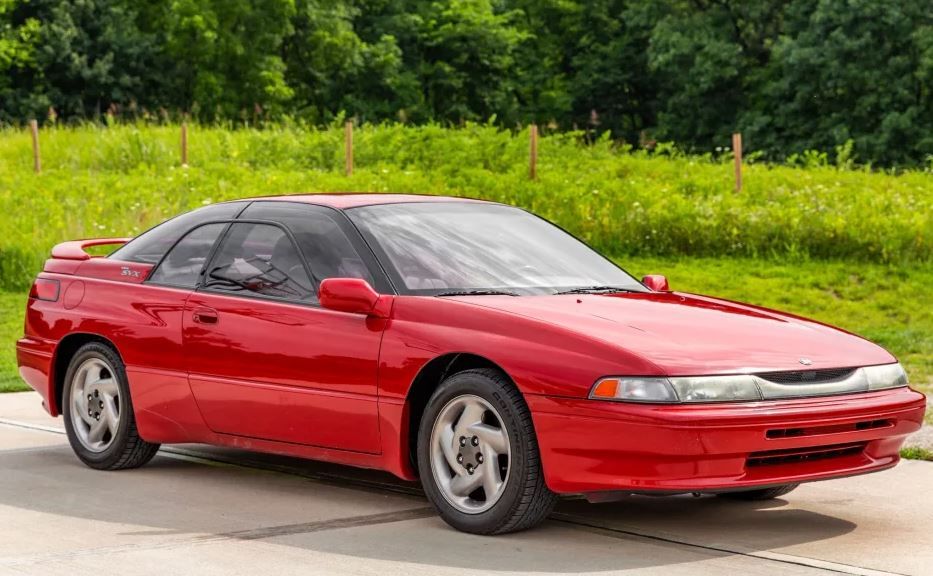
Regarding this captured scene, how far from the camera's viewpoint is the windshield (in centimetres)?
727

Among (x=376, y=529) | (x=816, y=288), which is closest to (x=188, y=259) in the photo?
(x=376, y=529)

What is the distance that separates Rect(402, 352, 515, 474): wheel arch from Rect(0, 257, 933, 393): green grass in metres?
9.89

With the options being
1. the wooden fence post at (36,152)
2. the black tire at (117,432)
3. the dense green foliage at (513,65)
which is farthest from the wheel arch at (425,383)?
the dense green foliage at (513,65)

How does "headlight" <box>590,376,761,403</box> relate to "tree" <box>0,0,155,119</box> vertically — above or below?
below

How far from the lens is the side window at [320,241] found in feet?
24.4

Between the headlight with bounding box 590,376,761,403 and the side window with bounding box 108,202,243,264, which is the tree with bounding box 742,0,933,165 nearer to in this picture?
the side window with bounding box 108,202,243,264

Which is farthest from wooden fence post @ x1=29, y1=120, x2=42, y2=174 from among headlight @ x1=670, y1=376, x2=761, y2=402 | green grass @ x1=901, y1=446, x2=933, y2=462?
headlight @ x1=670, y1=376, x2=761, y2=402

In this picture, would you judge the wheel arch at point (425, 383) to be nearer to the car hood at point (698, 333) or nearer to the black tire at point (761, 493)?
the car hood at point (698, 333)

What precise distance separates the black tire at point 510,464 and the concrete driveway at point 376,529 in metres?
0.07

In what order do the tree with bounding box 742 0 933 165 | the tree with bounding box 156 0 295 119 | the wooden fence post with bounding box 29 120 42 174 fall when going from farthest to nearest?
the tree with bounding box 156 0 295 119 < the tree with bounding box 742 0 933 165 < the wooden fence post with bounding box 29 120 42 174

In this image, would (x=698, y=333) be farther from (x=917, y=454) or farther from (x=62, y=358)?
(x=62, y=358)

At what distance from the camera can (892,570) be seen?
236 inches

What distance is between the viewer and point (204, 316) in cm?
783

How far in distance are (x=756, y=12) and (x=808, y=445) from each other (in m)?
50.9
